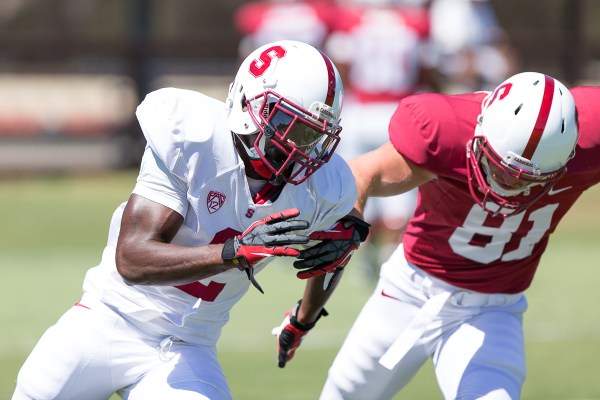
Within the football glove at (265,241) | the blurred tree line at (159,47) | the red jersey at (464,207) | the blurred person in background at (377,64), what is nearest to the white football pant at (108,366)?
the football glove at (265,241)

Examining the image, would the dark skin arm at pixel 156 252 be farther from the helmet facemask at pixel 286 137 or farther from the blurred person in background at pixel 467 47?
the blurred person in background at pixel 467 47

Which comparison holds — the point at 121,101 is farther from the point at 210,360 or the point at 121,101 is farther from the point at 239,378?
the point at 210,360

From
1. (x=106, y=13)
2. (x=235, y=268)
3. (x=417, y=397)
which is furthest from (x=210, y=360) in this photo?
(x=106, y=13)

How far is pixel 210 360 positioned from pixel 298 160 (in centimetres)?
77

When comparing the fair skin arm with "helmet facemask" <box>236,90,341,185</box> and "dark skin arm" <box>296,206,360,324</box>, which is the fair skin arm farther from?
"helmet facemask" <box>236,90,341,185</box>

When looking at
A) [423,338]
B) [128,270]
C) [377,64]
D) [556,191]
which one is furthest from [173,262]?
[377,64]

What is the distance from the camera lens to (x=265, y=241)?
11.5 feet

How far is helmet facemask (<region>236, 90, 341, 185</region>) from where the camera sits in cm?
372

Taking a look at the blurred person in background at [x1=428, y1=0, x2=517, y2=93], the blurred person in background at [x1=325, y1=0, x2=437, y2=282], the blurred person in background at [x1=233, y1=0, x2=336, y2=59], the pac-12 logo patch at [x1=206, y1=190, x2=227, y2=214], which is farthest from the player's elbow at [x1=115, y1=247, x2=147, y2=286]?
the blurred person in background at [x1=233, y1=0, x2=336, y2=59]

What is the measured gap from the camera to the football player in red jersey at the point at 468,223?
4059mm

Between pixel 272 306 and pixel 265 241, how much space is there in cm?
453

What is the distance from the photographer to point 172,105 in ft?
12.2

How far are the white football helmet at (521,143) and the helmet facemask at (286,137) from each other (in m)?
0.63

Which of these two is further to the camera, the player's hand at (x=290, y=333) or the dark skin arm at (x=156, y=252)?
the player's hand at (x=290, y=333)
